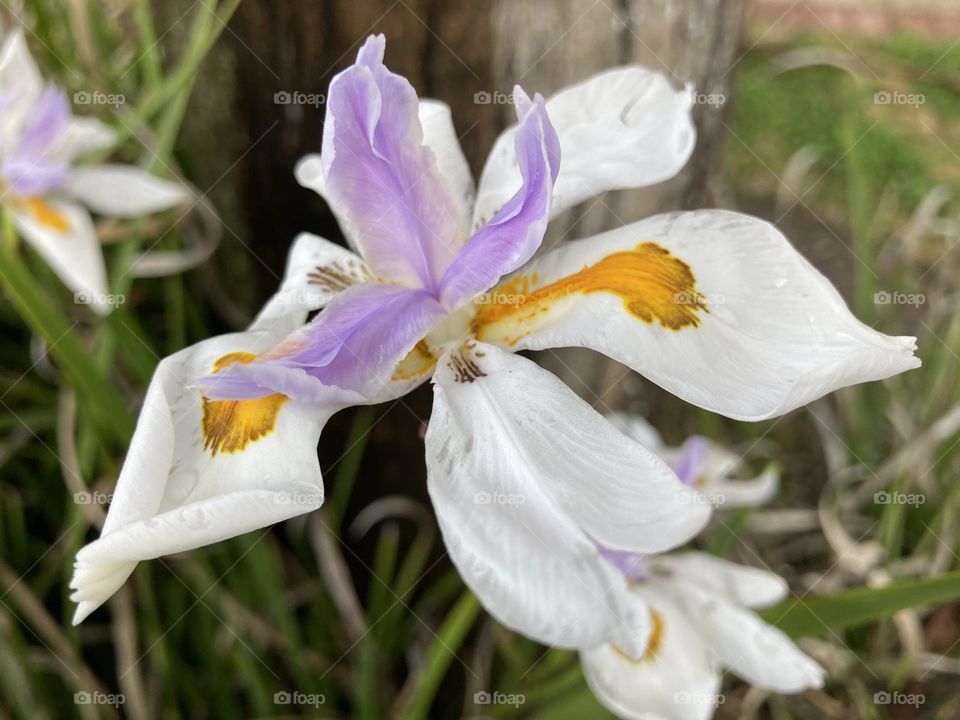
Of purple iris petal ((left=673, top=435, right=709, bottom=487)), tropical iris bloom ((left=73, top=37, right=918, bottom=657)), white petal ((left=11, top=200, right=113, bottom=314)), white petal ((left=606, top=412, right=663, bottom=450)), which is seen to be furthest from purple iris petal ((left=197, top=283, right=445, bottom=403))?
white petal ((left=11, top=200, right=113, bottom=314))

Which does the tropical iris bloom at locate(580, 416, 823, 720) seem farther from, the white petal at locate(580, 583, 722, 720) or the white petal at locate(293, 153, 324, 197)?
the white petal at locate(293, 153, 324, 197)

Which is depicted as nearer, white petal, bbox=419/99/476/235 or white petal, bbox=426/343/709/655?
white petal, bbox=426/343/709/655

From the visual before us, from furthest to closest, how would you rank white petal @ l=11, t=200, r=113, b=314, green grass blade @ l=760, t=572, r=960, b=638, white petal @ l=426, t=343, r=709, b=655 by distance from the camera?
white petal @ l=11, t=200, r=113, b=314 → green grass blade @ l=760, t=572, r=960, b=638 → white petal @ l=426, t=343, r=709, b=655

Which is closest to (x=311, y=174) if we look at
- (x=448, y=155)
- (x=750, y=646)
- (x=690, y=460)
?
(x=448, y=155)

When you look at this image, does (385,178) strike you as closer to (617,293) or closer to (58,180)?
(617,293)

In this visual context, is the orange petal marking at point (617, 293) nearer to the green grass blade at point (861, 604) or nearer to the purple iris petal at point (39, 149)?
the green grass blade at point (861, 604)

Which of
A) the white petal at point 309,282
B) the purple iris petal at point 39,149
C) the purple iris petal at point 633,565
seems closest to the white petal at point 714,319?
the white petal at point 309,282
